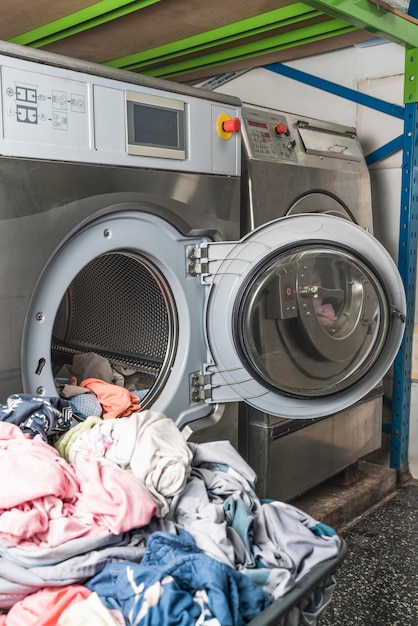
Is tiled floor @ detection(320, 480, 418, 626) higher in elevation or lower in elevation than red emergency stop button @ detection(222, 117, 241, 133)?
lower

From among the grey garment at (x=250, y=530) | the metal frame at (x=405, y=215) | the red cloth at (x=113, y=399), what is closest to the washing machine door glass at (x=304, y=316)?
the red cloth at (x=113, y=399)

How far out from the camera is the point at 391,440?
8.95ft

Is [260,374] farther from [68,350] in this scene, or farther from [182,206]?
[68,350]

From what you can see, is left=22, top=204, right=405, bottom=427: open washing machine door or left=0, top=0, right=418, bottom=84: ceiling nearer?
left=22, top=204, right=405, bottom=427: open washing machine door

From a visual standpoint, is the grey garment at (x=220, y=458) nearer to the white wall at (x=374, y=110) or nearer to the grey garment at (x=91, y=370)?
the grey garment at (x=91, y=370)

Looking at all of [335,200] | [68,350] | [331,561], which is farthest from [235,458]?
[335,200]

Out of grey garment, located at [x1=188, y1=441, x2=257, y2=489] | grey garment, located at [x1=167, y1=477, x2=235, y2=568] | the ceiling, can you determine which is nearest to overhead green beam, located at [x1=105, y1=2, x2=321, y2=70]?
the ceiling

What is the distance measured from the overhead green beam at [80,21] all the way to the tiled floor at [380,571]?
6.27 ft

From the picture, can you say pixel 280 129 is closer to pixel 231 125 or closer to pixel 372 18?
pixel 231 125

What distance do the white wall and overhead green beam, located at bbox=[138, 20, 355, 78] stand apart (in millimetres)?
330

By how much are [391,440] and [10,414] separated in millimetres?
1928

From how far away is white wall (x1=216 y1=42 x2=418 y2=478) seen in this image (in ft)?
8.79

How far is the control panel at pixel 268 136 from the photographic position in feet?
6.59

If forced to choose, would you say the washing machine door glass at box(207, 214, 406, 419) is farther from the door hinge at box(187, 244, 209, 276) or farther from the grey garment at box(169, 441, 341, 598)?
the grey garment at box(169, 441, 341, 598)
